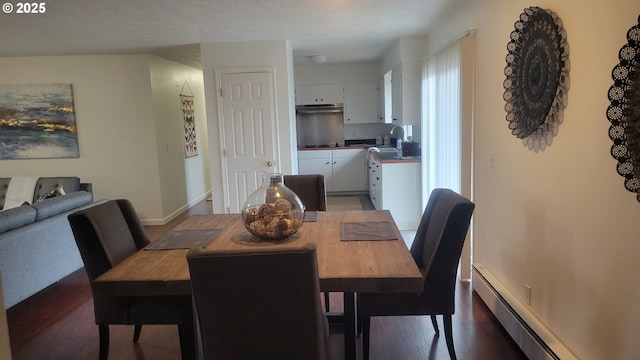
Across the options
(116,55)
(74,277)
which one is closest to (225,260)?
(74,277)

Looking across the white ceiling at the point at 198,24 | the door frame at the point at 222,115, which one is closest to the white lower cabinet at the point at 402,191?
the door frame at the point at 222,115

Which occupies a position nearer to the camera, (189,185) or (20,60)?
(20,60)

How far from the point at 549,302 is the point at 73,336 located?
116 inches

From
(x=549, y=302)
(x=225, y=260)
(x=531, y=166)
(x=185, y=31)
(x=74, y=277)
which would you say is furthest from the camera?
(x=185, y=31)

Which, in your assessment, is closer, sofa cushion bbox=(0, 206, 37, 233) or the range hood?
sofa cushion bbox=(0, 206, 37, 233)

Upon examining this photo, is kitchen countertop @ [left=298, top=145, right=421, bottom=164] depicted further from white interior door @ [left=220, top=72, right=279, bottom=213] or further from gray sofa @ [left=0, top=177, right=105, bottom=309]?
gray sofa @ [left=0, top=177, right=105, bottom=309]

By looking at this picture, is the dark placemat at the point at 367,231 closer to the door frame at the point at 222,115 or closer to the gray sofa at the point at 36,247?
the gray sofa at the point at 36,247

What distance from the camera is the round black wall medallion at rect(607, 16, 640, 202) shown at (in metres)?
1.41

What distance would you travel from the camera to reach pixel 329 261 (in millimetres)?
1830

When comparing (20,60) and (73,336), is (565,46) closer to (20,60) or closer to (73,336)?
(73,336)

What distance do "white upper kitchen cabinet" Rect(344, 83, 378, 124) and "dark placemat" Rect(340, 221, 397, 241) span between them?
5.48m

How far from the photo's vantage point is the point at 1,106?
5602 millimetres

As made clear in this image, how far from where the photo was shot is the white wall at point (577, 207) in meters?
1.59

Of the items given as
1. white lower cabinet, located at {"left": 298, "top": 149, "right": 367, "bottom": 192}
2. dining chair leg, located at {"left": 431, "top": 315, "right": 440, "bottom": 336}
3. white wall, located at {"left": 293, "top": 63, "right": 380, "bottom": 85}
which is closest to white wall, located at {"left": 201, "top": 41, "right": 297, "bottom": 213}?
white lower cabinet, located at {"left": 298, "top": 149, "right": 367, "bottom": 192}
